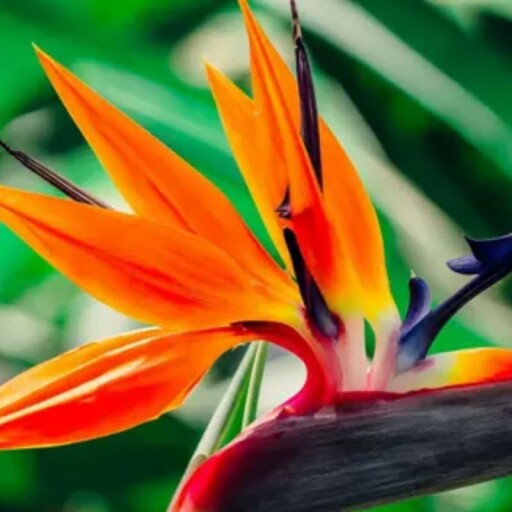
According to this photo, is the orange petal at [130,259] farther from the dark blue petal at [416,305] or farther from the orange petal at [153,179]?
the dark blue petal at [416,305]

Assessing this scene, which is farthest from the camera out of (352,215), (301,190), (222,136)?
(222,136)

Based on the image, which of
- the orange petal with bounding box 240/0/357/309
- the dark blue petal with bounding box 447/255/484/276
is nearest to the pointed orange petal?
the orange petal with bounding box 240/0/357/309

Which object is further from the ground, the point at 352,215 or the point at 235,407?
the point at 352,215

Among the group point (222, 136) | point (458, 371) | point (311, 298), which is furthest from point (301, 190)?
point (222, 136)

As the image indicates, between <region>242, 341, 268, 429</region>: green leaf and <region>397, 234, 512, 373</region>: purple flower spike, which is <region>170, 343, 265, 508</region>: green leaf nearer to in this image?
<region>242, 341, 268, 429</region>: green leaf

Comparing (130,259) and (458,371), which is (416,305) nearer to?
(458,371)
